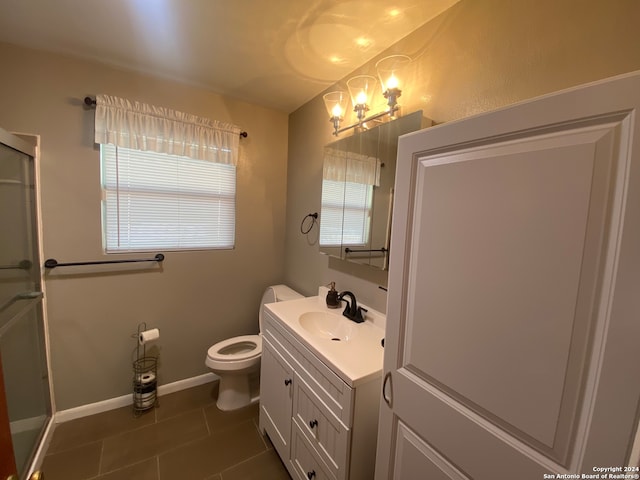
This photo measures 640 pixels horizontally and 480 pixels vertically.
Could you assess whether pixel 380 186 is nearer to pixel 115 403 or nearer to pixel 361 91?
pixel 361 91

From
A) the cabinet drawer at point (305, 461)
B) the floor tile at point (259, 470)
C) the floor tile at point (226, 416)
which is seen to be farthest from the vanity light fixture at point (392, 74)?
the floor tile at point (226, 416)

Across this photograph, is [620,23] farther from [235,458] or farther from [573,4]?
[235,458]

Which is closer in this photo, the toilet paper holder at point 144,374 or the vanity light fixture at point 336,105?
the vanity light fixture at point 336,105

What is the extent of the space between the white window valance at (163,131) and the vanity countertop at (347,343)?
136 centimetres

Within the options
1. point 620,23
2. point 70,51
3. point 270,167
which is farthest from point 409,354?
point 70,51

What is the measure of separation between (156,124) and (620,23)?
2.39 meters

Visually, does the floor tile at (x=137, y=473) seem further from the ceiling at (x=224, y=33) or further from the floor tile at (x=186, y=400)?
the ceiling at (x=224, y=33)

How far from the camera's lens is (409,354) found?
0.88m

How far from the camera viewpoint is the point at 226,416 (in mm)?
2002

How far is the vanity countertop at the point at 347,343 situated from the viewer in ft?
3.57

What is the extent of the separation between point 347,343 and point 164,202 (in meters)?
1.73

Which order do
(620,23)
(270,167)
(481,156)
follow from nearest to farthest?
(481,156)
(620,23)
(270,167)

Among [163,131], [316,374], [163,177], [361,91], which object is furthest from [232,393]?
[361,91]

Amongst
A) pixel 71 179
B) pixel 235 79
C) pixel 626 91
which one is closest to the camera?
pixel 626 91
